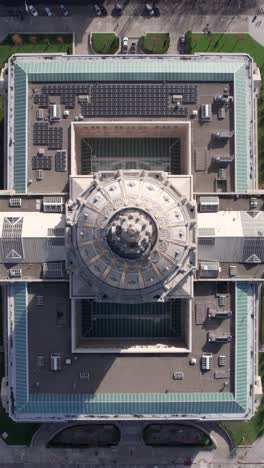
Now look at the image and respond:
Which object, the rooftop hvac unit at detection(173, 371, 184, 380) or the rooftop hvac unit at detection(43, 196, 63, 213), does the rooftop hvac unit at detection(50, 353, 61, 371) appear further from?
the rooftop hvac unit at detection(43, 196, 63, 213)

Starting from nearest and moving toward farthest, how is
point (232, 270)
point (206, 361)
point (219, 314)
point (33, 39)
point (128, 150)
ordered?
1. point (232, 270)
2. point (219, 314)
3. point (206, 361)
4. point (128, 150)
5. point (33, 39)

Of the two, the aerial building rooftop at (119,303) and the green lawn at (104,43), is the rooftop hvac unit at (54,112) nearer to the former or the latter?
the aerial building rooftop at (119,303)

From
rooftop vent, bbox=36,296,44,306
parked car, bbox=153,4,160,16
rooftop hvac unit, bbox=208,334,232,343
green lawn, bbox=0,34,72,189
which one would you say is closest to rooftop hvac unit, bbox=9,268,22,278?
rooftop vent, bbox=36,296,44,306

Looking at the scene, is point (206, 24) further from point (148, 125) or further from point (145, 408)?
point (145, 408)

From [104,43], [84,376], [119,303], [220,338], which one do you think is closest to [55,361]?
[84,376]

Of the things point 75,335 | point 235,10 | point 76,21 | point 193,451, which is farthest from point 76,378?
point 235,10

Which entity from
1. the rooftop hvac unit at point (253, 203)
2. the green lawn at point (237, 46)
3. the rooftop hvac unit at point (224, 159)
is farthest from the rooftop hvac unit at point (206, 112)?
the green lawn at point (237, 46)

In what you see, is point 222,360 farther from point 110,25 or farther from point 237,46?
point 110,25
